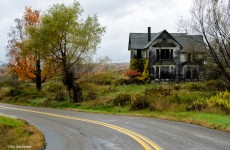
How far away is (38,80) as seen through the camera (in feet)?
153

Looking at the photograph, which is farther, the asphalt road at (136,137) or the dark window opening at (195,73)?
the dark window opening at (195,73)

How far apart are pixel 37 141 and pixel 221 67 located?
73.6 feet

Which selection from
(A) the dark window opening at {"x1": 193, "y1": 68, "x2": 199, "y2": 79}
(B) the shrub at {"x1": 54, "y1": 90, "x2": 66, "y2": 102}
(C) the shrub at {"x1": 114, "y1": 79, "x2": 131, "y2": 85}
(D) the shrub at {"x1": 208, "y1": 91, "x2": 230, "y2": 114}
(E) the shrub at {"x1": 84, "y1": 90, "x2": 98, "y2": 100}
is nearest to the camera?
(D) the shrub at {"x1": 208, "y1": 91, "x2": 230, "y2": 114}

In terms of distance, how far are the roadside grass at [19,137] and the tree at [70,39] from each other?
15.5m

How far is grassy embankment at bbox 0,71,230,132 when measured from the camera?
21031 millimetres

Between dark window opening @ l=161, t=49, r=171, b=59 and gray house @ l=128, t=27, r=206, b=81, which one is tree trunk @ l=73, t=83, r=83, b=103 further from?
dark window opening @ l=161, t=49, r=171, b=59

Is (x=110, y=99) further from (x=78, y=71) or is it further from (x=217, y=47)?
(x=217, y=47)

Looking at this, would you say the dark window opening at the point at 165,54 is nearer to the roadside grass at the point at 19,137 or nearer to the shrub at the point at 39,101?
the shrub at the point at 39,101

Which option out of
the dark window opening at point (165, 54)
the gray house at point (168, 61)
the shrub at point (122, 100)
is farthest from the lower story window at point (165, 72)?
the shrub at point (122, 100)

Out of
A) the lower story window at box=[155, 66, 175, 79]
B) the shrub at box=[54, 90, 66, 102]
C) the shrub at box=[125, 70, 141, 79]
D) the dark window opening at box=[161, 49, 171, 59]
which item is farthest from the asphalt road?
the dark window opening at box=[161, 49, 171, 59]

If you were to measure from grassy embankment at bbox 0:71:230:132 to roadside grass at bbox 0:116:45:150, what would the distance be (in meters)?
7.77

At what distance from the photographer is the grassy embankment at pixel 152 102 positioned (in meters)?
21.0

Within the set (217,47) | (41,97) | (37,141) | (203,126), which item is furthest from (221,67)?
(37,141)

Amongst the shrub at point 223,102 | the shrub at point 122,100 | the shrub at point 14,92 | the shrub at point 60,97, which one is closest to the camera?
the shrub at point 223,102
